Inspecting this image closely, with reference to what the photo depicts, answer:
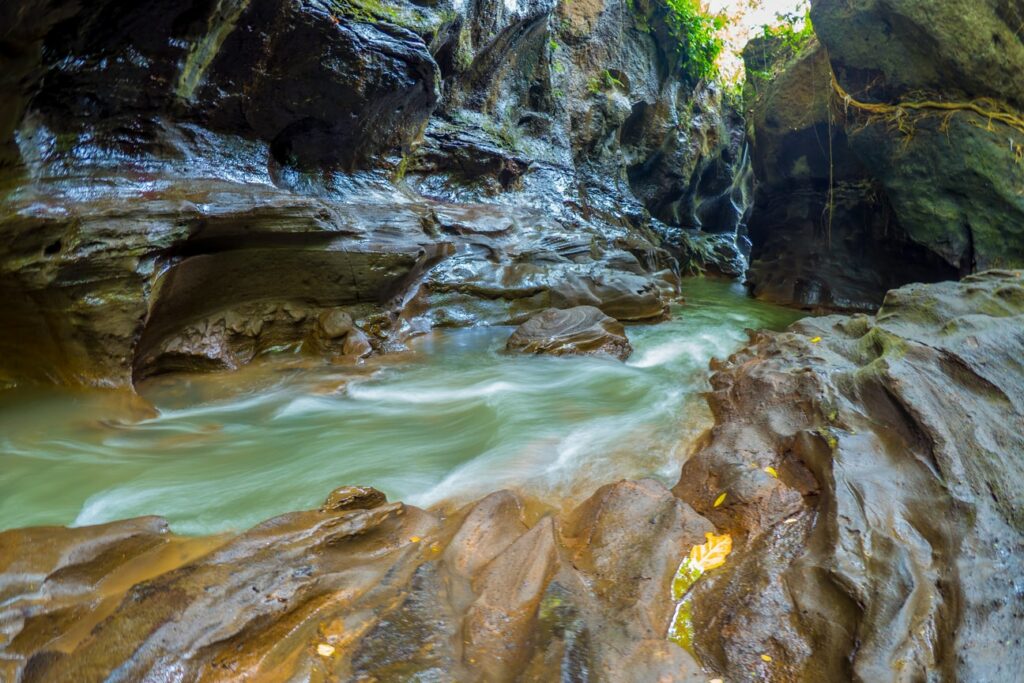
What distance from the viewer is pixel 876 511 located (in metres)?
2.36

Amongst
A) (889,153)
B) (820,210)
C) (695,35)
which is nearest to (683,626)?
(889,153)

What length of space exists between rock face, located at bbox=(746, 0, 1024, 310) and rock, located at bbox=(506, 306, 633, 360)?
6.12m

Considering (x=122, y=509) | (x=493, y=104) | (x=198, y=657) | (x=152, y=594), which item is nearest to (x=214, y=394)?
(x=122, y=509)

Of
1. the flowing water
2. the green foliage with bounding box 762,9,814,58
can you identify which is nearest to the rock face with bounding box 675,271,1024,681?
the flowing water

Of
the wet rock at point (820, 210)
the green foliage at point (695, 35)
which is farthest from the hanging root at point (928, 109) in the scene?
the green foliage at point (695, 35)

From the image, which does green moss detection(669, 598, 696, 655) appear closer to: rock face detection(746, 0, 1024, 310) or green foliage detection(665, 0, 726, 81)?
rock face detection(746, 0, 1024, 310)

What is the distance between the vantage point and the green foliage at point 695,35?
49.2 feet

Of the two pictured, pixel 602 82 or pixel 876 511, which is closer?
pixel 876 511

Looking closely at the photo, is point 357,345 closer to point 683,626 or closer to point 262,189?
point 262,189

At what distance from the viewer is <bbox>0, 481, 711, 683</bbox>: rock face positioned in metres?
1.67

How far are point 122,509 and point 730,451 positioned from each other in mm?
3244

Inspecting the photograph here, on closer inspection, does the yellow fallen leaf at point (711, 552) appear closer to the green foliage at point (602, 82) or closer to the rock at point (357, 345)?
the rock at point (357, 345)

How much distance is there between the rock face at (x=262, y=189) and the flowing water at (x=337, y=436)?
58cm

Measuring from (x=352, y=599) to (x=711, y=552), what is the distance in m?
1.48
